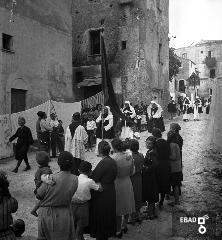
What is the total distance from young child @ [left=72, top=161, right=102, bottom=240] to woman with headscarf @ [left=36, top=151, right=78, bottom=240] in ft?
2.26

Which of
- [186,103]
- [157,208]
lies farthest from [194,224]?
[186,103]

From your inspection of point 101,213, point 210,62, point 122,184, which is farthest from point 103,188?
point 210,62

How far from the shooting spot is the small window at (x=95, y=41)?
79.3 feet

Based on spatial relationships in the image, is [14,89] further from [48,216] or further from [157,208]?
[48,216]

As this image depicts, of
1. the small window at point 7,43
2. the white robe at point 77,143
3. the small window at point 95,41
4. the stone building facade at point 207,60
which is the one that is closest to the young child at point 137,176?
the white robe at point 77,143

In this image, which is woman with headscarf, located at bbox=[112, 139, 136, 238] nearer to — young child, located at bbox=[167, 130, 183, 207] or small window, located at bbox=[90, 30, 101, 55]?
young child, located at bbox=[167, 130, 183, 207]

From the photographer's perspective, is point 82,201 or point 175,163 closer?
point 82,201

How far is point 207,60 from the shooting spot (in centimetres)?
5762

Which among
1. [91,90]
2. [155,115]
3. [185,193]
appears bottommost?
[185,193]

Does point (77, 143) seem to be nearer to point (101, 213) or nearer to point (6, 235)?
point (101, 213)

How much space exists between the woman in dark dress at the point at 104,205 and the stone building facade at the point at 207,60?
52.8m

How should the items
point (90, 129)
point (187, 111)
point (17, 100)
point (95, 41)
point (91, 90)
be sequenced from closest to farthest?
1. point (90, 129)
2. point (17, 100)
3. point (187, 111)
4. point (91, 90)
5. point (95, 41)

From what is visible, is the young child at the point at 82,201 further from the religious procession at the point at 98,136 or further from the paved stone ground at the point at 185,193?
the paved stone ground at the point at 185,193

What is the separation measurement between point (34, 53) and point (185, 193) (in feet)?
32.7
